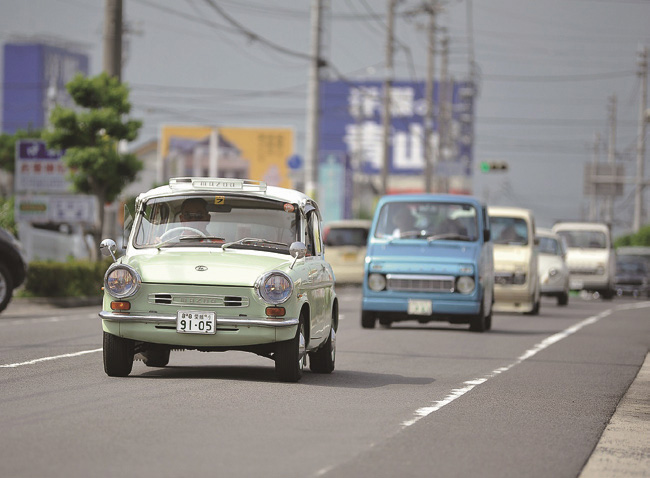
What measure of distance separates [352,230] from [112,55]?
35.9 ft

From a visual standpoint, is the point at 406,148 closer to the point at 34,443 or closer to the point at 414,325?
the point at 414,325

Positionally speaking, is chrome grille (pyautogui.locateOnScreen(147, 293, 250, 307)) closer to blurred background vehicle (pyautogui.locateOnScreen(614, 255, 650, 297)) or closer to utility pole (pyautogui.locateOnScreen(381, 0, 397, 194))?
blurred background vehicle (pyautogui.locateOnScreen(614, 255, 650, 297))

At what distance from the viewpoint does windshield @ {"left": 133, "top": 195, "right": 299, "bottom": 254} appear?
1186 cm

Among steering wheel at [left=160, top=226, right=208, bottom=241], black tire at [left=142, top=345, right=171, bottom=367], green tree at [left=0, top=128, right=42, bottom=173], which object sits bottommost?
black tire at [left=142, top=345, right=171, bottom=367]

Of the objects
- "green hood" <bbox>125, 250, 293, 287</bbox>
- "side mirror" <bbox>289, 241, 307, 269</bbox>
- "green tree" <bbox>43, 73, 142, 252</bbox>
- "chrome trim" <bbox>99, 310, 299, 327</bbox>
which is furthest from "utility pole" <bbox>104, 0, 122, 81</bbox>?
"chrome trim" <bbox>99, 310, 299, 327</bbox>

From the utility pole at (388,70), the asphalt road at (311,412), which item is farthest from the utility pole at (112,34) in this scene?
the utility pole at (388,70)

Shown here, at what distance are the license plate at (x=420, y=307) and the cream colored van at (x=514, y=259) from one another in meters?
5.86

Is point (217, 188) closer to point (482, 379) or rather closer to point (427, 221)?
point (482, 379)

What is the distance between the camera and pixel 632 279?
153ft

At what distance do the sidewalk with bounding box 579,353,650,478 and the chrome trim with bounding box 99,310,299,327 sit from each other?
9.20 ft

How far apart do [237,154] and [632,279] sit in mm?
46013

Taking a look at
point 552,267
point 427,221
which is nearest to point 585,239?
point 552,267

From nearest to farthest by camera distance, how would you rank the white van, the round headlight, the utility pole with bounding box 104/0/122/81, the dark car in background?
the round headlight < the dark car in background < the utility pole with bounding box 104/0/122/81 < the white van

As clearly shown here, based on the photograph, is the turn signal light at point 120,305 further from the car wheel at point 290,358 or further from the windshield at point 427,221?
the windshield at point 427,221
